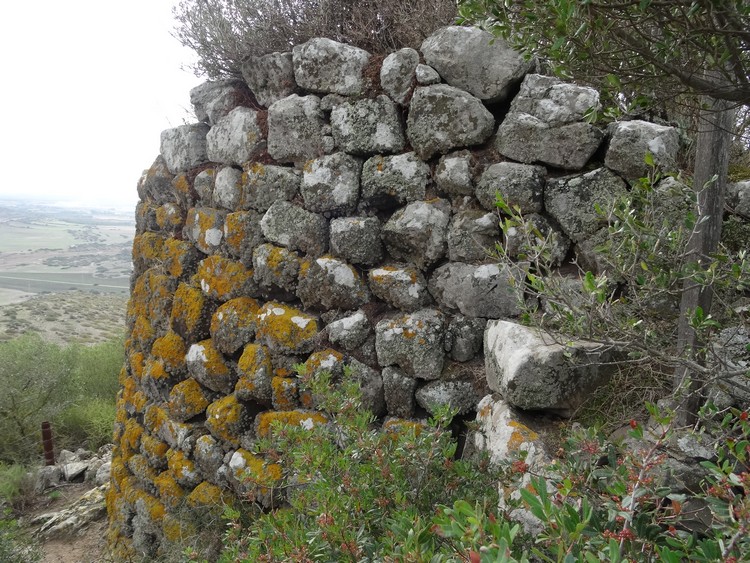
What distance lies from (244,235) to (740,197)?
4.18 m

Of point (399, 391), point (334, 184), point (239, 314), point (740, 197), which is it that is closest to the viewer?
point (740, 197)

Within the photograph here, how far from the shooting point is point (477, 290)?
3.91 meters

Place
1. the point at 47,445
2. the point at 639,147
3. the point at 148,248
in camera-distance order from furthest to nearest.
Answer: the point at 47,445
the point at 148,248
the point at 639,147

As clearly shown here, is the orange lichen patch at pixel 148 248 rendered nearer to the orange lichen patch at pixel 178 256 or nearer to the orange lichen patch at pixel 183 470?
the orange lichen patch at pixel 178 256

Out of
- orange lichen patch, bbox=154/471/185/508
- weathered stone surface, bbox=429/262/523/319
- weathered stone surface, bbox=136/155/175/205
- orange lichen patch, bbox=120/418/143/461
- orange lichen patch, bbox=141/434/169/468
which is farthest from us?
weathered stone surface, bbox=136/155/175/205

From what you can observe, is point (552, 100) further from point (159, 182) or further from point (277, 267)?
point (159, 182)

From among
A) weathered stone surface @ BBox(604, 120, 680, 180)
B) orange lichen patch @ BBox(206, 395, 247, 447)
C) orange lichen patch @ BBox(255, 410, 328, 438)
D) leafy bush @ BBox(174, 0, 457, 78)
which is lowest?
orange lichen patch @ BBox(206, 395, 247, 447)

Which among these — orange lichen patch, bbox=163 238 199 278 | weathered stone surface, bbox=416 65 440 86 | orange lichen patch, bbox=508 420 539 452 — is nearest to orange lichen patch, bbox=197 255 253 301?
orange lichen patch, bbox=163 238 199 278

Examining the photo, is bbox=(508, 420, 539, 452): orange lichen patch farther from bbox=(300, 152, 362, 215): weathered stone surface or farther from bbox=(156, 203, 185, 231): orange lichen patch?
bbox=(156, 203, 185, 231): orange lichen patch

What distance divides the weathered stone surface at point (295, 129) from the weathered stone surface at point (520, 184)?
1.75 metres

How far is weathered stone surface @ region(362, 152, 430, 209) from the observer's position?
4254 millimetres

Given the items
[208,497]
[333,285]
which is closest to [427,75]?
[333,285]

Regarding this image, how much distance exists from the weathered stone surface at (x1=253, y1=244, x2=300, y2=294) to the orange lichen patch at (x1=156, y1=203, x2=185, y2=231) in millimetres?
1760

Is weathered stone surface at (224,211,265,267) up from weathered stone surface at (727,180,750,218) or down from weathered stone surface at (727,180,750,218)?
down
